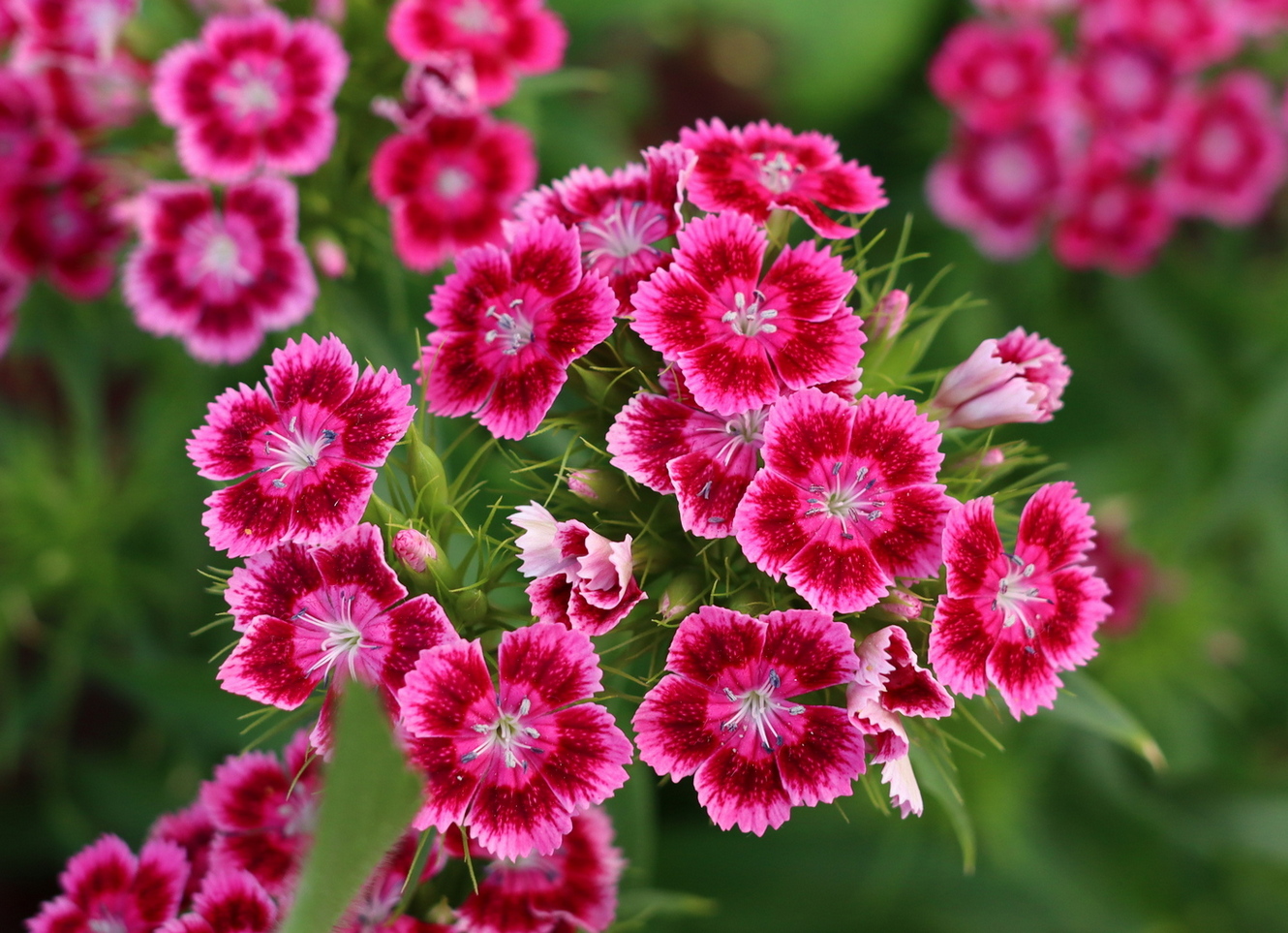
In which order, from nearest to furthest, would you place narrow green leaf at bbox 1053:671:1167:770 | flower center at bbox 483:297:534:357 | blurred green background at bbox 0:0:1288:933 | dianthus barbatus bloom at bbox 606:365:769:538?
1. dianthus barbatus bloom at bbox 606:365:769:538
2. flower center at bbox 483:297:534:357
3. narrow green leaf at bbox 1053:671:1167:770
4. blurred green background at bbox 0:0:1288:933

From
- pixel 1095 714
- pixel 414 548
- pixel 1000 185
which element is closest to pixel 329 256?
pixel 414 548

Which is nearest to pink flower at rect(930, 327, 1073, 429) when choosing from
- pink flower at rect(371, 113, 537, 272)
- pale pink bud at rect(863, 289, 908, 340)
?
pale pink bud at rect(863, 289, 908, 340)

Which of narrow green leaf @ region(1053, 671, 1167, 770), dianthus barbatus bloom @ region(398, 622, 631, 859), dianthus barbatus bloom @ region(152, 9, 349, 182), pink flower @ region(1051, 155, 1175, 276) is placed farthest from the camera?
pink flower @ region(1051, 155, 1175, 276)

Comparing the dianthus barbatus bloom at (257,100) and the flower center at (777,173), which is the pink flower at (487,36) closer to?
the dianthus barbatus bloom at (257,100)

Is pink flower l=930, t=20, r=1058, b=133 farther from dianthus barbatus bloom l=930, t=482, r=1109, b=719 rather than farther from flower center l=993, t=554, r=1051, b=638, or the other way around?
flower center l=993, t=554, r=1051, b=638

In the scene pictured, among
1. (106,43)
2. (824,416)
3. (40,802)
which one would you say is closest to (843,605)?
(824,416)

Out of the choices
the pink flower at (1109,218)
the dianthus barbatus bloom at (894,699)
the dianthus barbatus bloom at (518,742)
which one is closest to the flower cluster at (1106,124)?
the pink flower at (1109,218)

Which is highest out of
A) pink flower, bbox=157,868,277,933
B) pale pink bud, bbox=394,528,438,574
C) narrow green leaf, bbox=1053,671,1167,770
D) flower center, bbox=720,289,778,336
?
flower center, bbox=720,289,778,336

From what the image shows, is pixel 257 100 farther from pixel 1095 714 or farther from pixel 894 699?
pixel 1095 714
